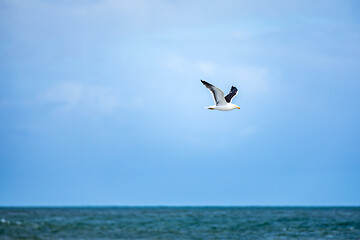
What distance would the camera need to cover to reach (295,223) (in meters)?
34.4

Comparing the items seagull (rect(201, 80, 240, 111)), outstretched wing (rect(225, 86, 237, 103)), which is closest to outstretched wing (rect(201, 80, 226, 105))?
seagull (rect(201, 80, 240, 111))

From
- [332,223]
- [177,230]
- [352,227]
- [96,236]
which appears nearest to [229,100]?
[96,236]

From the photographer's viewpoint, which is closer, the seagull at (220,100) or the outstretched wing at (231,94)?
the seagull at (220,100)

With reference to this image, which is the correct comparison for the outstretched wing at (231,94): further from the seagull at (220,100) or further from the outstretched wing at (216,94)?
the outstretched wing at (216,94)

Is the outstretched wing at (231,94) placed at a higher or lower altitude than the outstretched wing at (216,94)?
higher

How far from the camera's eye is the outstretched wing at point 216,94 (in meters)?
15.6

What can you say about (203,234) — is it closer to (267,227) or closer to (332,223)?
(267,227)

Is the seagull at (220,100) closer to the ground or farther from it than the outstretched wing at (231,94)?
closer to the ground

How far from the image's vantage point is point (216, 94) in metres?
15.9

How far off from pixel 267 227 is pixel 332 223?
4.85 m

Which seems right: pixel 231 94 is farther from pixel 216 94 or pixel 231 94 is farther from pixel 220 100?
pixel 216 94

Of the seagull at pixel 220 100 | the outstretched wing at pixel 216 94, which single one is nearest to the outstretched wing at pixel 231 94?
the seagull at pixel 220 100

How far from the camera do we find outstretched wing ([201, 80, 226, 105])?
1558 centimetres

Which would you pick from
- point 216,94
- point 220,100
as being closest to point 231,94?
point 220,100
